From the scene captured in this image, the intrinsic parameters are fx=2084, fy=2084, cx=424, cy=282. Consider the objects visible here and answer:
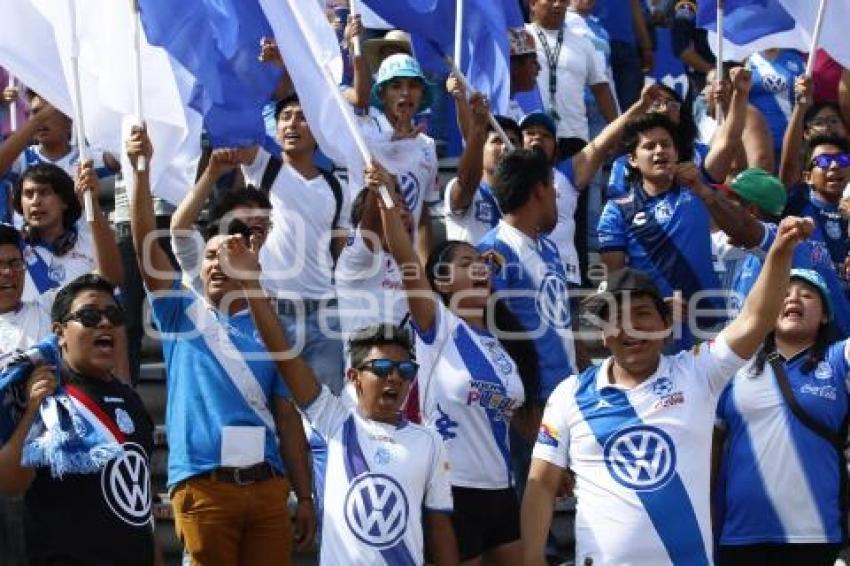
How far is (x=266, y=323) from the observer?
7.96 meters

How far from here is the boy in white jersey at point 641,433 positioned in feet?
25.2

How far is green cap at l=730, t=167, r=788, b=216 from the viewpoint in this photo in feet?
33.8

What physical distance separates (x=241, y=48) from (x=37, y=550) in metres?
2.45

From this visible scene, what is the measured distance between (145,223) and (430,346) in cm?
128

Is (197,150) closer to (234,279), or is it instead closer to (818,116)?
(234,279)

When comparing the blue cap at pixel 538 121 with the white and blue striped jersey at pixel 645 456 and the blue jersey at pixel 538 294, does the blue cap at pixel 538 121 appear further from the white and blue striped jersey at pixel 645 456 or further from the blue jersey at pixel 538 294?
the white and blue striped jersey at pixel 645 456

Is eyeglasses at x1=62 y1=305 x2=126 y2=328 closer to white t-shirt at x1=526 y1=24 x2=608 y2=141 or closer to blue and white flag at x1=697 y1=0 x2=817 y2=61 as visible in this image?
blue and white flag at x1=697 y1=0 x2=817 y2=61

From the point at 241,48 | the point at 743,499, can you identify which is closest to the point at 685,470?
the point at 743,499

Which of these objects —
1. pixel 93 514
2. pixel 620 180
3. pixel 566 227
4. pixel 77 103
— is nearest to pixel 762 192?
pixel 620 180

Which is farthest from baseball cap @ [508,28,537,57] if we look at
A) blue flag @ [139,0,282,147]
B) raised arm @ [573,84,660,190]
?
blue flag @ [139,0,282,147]

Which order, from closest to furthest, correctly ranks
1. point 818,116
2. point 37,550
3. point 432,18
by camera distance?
point 37,550 < point 432,18 < point 818,116

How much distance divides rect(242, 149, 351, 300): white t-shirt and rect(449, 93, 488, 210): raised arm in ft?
1.90

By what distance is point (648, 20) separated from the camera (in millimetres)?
14414

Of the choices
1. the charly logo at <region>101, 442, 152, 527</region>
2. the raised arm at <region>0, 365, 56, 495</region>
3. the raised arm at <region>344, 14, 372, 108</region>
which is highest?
the raised arm at <region>344, 14, 372, 108</region>
